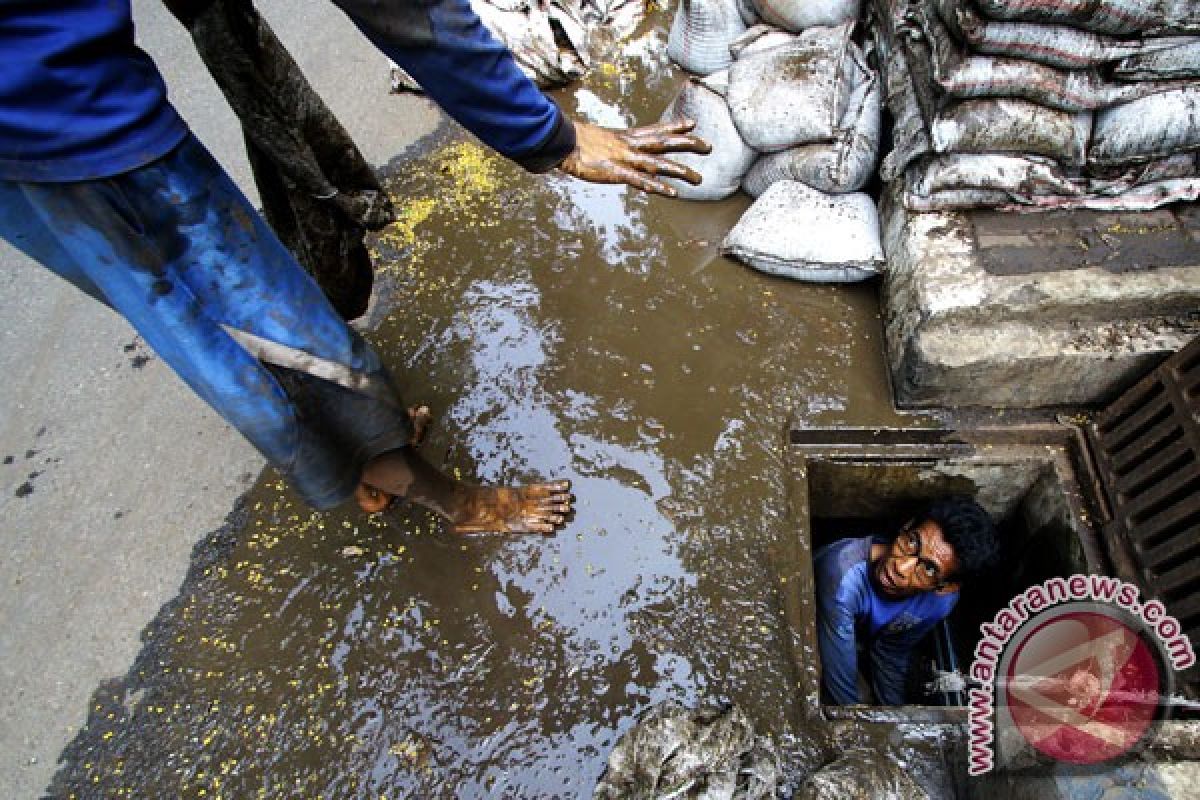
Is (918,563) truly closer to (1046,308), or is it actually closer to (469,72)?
(1046,308)

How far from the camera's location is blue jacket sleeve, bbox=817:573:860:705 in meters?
2.49

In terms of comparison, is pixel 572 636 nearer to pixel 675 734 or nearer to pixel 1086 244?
pixel 675 734

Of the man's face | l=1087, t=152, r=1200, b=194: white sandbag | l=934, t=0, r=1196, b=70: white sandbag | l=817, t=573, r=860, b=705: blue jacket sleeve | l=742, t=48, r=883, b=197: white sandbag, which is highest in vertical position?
l=934, t=0, r=1196, b=70: white sandbag

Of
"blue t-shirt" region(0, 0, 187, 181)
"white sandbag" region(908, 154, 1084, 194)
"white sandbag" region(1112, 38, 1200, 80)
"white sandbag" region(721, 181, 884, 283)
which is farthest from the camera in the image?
"white sandbag" region(721, 181, 884, 283)

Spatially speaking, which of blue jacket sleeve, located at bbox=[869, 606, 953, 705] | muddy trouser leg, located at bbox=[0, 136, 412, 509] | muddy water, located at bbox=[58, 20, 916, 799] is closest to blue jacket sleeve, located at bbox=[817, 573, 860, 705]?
blue jacket sleeve, located at bbox=[869, 606, 953, 705]

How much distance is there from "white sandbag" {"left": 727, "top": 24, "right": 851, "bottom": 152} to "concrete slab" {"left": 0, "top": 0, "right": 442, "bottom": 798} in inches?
84.0

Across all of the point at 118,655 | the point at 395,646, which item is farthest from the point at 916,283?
the point at 118,655

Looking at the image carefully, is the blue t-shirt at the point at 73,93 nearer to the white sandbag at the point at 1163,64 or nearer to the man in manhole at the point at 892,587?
the man in manhole at the point at 892,587

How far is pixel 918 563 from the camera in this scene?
235cm

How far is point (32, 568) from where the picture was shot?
225 cm

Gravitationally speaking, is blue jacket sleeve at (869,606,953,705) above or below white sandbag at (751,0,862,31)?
below

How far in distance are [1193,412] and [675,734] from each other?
1732 mm

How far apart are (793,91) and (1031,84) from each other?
2.76 ft

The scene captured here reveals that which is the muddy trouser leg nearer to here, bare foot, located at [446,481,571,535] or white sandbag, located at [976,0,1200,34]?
bare foot, located at [446,481,571,535]
